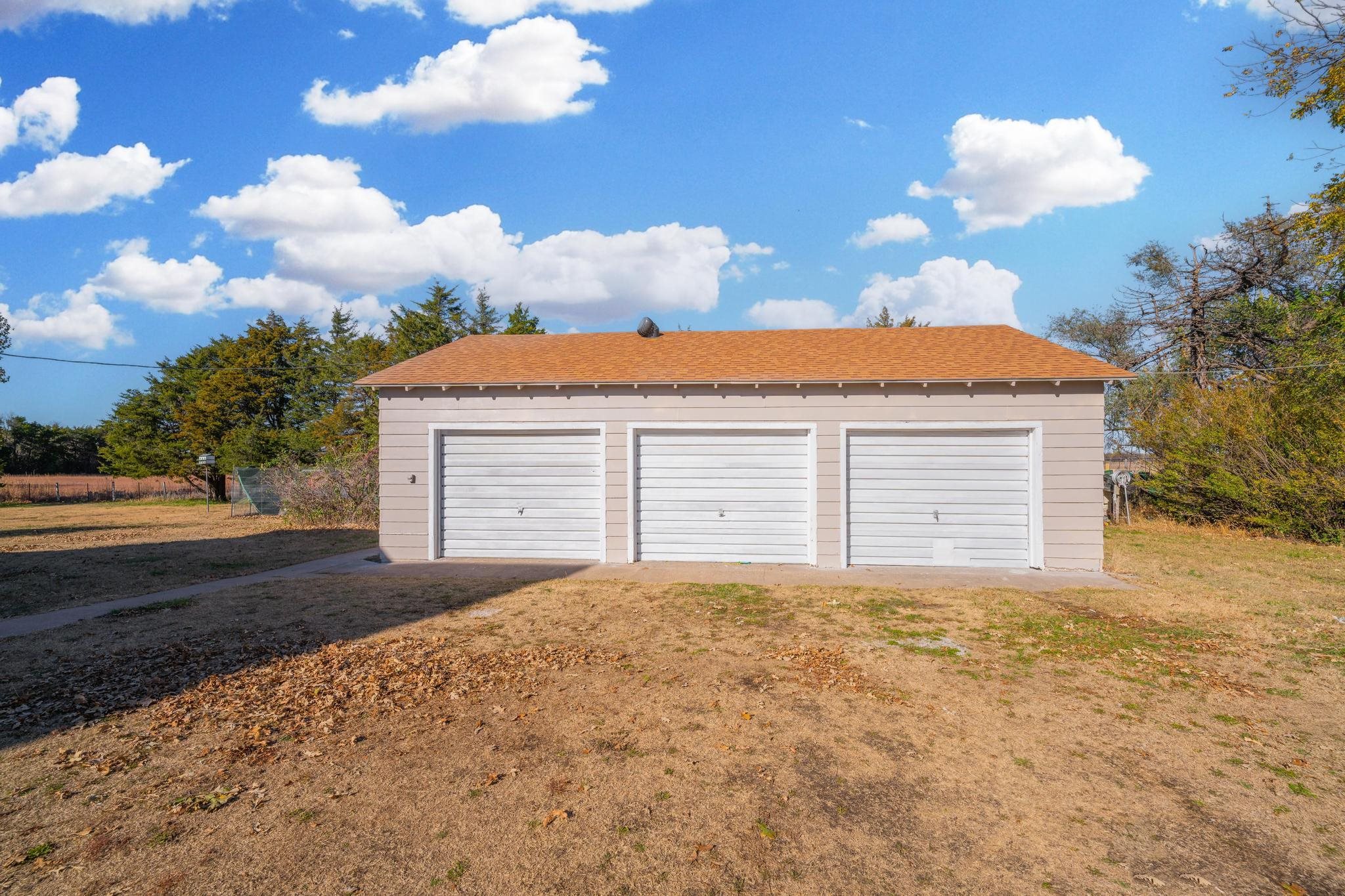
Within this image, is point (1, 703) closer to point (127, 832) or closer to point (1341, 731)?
point (127, 832)

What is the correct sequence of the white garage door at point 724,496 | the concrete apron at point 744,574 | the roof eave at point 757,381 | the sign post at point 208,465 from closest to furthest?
the concrete apron at point 744,574
the roof eave at point 757,381
the white garage door at point 724,496
the sign post at point 208,465

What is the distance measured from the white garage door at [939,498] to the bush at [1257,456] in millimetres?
7039

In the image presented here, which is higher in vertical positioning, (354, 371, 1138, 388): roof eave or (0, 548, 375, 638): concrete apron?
(354, 371, 1138, 388): roof eave

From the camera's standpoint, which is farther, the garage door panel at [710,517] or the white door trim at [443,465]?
the white door trim at [443,465]

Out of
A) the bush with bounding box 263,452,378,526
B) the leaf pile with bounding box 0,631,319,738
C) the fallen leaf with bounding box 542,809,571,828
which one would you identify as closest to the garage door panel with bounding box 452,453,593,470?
the leaf pile with bounding box 0,631,319,738

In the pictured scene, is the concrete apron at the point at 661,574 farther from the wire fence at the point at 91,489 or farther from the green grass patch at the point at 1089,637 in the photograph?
the wire fence at the point at 91,489

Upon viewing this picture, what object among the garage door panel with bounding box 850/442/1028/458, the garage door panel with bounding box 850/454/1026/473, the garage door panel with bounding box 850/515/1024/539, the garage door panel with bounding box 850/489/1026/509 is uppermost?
the garage door panel with bounding box 850/442/1028/458

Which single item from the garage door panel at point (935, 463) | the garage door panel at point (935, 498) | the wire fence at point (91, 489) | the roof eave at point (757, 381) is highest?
the roof eave at point (757, 381)

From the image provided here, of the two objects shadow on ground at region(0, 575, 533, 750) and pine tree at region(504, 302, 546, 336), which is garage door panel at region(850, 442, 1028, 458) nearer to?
shadow on ground at region(0, 575, 533, 750)

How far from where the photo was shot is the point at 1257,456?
1275 centimetres

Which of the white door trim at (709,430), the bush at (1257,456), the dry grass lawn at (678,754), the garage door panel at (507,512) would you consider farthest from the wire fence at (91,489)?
the bush at (1257,456)

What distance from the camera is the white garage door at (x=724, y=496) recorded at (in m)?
10.0

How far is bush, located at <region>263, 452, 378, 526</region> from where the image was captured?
16.6 meters

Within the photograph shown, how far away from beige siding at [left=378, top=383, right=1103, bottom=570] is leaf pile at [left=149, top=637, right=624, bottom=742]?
4674 mm
